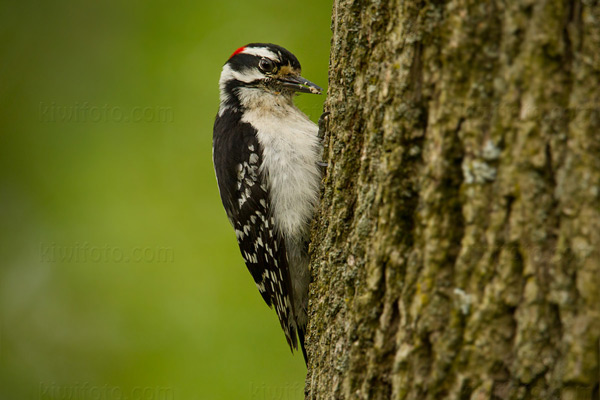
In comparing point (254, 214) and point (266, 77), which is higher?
point (266, 77)

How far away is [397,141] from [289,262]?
1753 millimetres

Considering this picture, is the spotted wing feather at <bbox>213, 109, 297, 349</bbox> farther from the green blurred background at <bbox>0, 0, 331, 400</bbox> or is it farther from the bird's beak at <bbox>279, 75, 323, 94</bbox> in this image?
the green blurred background at <bbox>0, 0, 331, 400</bbox>

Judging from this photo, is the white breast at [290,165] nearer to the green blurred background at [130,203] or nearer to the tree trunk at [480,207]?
the green blurred background at [130,203]

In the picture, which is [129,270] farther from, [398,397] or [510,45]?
[510,45]

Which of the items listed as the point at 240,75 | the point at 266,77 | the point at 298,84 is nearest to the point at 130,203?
the point at 240,75

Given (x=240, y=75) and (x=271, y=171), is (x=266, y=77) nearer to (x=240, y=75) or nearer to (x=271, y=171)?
(x=240, y=75)

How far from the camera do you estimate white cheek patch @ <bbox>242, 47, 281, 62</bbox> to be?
3.92 metres

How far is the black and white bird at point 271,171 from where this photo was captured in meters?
3.46

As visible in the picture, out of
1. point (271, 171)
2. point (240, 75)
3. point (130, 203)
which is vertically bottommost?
point (130, 203)

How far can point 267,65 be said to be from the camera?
12.9 feet

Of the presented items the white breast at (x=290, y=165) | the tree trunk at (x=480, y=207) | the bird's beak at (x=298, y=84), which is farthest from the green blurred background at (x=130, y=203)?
the tree trunk at (x=480, y=207)

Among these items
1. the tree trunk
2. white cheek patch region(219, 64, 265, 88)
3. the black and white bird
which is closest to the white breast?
the black and white bird

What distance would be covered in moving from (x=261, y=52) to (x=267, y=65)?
11 cm

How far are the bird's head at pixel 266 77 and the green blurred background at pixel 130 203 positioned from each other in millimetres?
465
